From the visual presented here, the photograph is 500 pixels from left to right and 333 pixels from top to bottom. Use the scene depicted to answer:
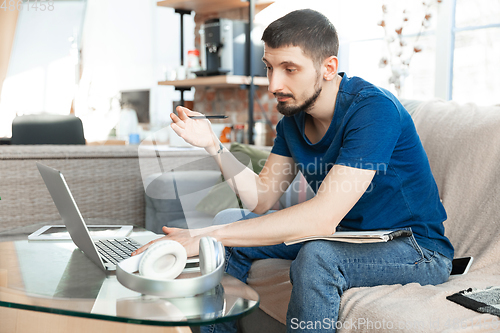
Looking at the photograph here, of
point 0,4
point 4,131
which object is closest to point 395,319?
point 0,4

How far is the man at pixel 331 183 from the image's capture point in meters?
1.01

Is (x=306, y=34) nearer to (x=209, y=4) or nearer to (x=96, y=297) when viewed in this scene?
(x=96, y=297)

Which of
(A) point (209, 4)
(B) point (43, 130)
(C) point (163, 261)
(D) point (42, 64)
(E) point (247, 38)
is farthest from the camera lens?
(D) point (42, 64)

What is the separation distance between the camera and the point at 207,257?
75 cm

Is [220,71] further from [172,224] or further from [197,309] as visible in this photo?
[197,309]

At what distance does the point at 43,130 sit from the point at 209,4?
1.47 m

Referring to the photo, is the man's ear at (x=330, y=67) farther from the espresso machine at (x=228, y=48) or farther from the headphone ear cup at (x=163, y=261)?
the espresso machine at (x=228, y=48)

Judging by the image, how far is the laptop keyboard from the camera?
96 cm

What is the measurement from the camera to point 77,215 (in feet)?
2.79

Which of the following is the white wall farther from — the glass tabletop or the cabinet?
the glass tabletop

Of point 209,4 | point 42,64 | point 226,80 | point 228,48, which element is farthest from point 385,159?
point 42,64

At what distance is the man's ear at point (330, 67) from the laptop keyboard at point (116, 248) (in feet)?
2.13

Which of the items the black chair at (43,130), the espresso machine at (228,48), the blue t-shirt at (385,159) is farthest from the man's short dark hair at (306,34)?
the espresso machine at (228,48)

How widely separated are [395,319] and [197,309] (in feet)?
1.48
